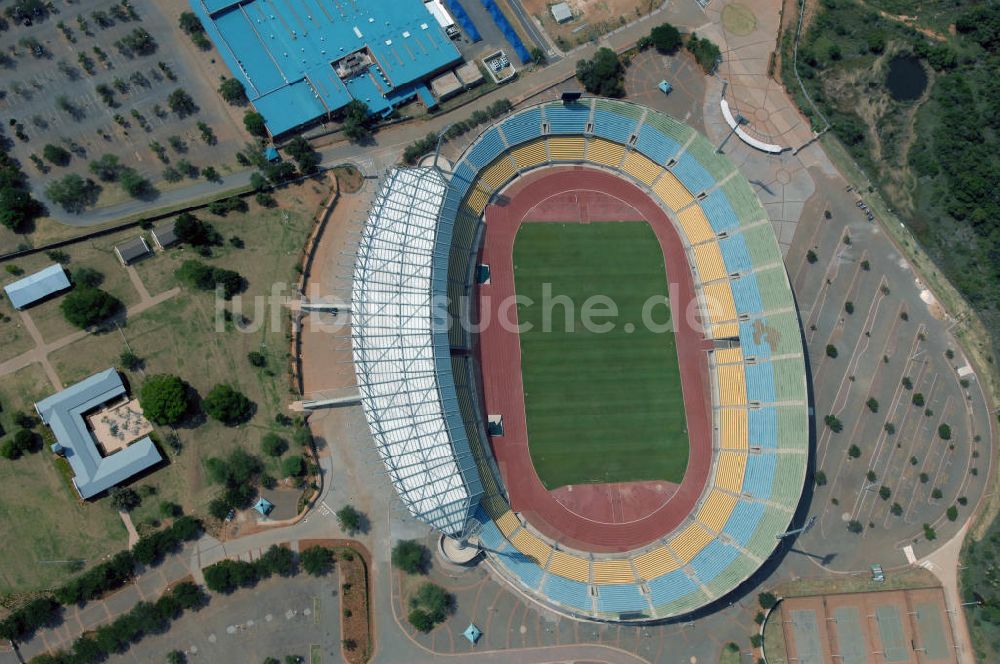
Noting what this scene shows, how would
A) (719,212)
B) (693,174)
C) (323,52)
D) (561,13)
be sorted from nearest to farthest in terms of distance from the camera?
(719,212) → (323,52) → (693,174) → (561,13)

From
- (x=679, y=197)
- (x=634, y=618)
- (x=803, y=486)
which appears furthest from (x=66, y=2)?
(x=803, y=486)

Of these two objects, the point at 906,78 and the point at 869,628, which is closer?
the point at 869,628

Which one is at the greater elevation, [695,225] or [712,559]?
[695,225]

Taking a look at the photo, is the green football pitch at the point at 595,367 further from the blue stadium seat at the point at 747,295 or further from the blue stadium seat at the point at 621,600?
the blue stadium seat at the point at 621,600

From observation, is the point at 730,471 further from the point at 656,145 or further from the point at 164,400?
the point at 164,400

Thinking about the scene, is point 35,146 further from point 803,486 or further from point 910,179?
point 910,179

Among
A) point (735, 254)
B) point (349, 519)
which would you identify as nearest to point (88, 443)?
point (349, 519)

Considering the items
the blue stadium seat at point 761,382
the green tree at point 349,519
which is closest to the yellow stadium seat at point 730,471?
the blue stadium seat at point 761,382
